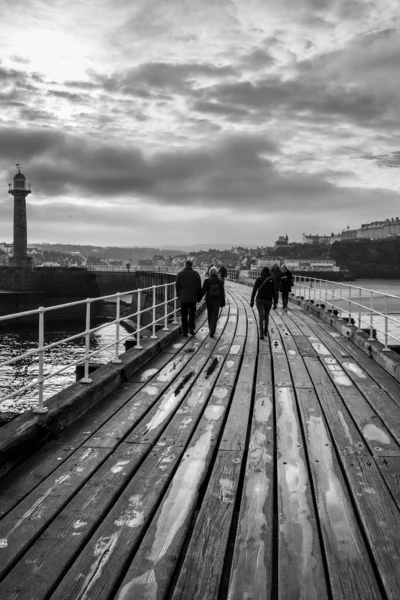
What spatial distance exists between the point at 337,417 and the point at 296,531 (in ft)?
8.09

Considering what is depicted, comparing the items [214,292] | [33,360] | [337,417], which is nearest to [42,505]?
[337,417]

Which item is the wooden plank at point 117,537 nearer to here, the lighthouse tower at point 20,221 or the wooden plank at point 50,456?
the wooden plank at point 50,456

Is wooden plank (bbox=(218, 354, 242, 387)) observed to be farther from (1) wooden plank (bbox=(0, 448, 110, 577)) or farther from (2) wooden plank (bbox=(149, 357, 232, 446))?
(1) wooden plank (bbox=(0, 448, 110, 577))

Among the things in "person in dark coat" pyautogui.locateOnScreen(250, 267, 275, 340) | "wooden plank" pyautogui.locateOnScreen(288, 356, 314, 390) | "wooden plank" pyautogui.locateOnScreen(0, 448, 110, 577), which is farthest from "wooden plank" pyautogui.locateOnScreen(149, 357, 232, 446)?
"person in dark coat" pyautogui.locateOnScreen(250, 267, 275, 340)

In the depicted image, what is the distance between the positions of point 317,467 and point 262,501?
78 cm

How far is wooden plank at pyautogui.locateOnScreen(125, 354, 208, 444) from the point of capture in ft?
15.8

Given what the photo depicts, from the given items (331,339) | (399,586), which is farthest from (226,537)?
(331,339)

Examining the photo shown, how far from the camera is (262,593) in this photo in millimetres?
2529

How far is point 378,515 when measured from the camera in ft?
10.9

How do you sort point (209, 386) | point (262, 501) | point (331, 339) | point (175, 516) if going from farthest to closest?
1. point (331, 339)
2. point (209, 386)
3. point (262, 501)
4. point (175, 516)

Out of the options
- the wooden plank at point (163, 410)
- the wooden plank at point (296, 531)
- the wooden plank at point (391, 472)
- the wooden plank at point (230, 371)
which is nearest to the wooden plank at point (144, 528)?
the wooden plank at point (163, 410)

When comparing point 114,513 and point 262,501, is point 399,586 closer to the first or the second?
point 262,501

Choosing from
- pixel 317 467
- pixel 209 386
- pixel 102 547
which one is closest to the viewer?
pixel 102 547

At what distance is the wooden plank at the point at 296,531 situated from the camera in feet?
8.48
